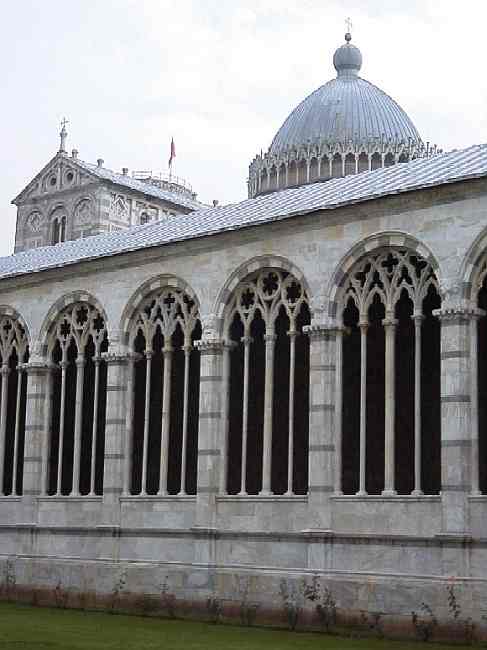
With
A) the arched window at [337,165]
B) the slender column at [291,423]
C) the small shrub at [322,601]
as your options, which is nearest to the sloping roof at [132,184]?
the arched window at [337,165]

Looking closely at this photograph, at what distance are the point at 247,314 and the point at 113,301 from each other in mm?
4924

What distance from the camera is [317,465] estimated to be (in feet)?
89.3

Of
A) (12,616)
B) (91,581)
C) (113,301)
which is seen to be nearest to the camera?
(12,616)

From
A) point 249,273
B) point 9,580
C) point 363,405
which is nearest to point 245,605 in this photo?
point 363,405

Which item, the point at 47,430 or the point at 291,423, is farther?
the point at 47,430

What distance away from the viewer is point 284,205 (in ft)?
102

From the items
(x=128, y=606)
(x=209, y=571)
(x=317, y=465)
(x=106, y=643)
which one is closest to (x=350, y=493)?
(x=317, y=465)

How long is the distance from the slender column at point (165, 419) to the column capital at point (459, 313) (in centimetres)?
847

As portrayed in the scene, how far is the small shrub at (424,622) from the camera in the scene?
23769 millimetres

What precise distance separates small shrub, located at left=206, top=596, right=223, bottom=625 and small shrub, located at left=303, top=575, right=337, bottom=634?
7.98ft

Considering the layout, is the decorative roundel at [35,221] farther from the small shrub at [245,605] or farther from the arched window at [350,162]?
the small shrub at [245,605]

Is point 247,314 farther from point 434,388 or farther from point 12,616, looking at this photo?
point 12,616

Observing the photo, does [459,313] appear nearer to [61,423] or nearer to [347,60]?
[61,423]

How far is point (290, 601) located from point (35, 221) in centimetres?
5852
